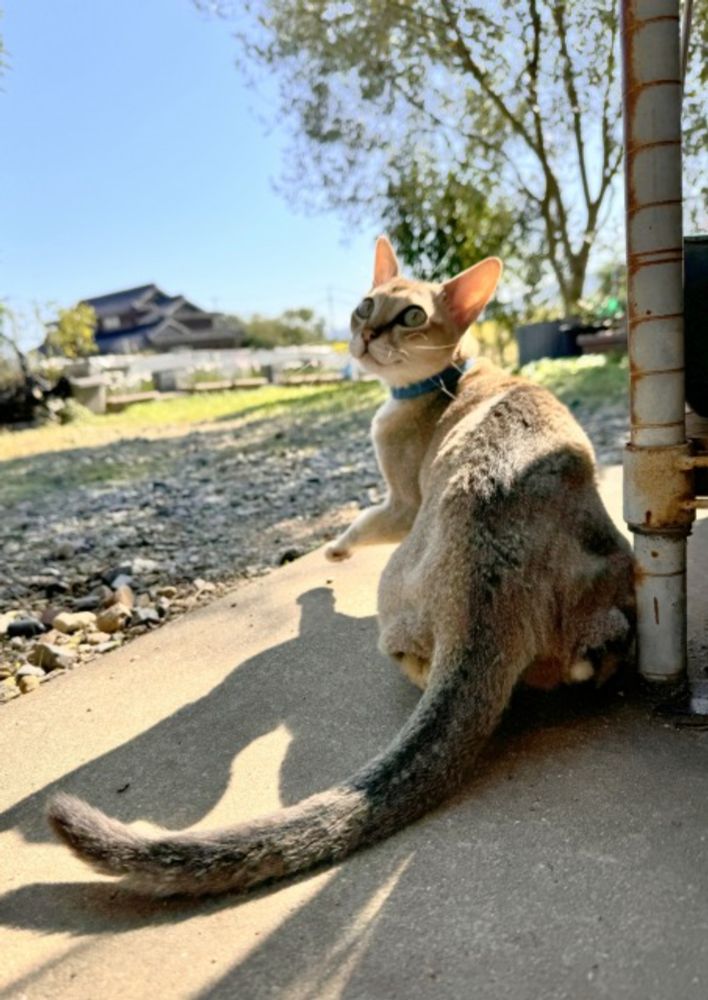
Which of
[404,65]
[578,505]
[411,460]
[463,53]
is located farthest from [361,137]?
[578,505]

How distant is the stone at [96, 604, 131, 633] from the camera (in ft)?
11.1

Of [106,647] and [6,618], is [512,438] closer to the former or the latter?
[106,647]

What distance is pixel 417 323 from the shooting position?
2.87 meters

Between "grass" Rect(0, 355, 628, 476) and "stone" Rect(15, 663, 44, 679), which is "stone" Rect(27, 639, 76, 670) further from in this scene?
"grass" Rect(0, 355, 628, 476)

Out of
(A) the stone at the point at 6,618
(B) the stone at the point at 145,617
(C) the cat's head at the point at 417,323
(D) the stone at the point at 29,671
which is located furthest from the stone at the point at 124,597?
(C) the cat's head at the point at 417,323

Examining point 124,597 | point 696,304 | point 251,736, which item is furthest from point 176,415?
point 696,304

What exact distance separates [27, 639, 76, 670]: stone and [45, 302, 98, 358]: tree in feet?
47.3

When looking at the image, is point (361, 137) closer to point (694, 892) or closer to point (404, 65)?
point (404, 65)

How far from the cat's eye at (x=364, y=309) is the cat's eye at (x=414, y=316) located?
0.16 metres

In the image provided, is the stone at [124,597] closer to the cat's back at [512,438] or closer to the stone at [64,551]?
the stone at [64,551]

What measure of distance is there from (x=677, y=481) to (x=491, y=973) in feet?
3.84

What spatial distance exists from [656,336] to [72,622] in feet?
8.83

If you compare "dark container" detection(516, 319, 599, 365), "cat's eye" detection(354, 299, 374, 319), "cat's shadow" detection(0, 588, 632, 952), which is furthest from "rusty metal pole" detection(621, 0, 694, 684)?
"dark container" detection(516, 319, 599, 365)

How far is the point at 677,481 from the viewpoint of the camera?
187 centimetres
